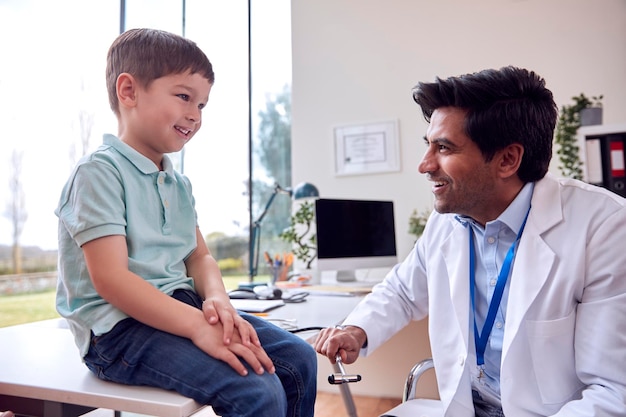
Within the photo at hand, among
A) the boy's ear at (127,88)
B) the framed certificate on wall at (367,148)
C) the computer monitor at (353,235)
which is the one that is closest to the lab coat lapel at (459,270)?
the boy's ear at (127,88)

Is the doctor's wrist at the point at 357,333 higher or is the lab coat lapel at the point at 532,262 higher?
the lab coat lapel at the point at 532,262

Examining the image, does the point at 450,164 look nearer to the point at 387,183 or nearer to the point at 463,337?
the point at 463,337

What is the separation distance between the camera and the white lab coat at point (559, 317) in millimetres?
976

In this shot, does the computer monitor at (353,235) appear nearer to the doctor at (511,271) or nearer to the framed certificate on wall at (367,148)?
the framed certificate on wall at (367,148)

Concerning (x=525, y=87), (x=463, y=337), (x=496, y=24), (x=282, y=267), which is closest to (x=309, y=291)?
(x=282, y=267)

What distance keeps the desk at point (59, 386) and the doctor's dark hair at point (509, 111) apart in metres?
0.88

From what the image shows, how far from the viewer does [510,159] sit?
1.23m

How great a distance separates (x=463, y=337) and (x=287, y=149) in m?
2.91

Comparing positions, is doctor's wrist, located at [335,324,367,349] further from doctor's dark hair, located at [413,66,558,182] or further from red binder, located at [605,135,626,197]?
red binder, located at [605,135,626,197]

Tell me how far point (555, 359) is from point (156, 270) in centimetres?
84

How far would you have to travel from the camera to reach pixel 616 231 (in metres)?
1.05

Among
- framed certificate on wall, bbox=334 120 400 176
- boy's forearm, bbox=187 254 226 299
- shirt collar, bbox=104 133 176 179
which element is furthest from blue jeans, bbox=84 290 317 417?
framed certificate on wall, bbox=334 120 400 176

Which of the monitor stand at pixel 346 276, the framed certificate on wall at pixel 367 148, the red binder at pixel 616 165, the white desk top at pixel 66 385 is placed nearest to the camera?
the white desk top at pixel 66 385

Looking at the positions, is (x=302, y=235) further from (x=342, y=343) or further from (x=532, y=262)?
(x=532, y=262)
